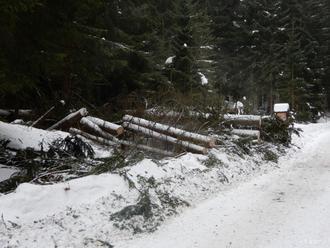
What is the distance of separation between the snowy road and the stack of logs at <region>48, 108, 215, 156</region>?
1.68 metres

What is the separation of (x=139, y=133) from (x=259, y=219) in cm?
447

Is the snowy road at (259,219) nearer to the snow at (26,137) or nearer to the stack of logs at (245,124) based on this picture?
the snow at (26,137)

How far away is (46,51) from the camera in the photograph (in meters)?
8.56

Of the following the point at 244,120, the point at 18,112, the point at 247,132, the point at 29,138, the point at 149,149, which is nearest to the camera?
the point at 29,138

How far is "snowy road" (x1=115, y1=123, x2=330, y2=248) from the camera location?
563cm

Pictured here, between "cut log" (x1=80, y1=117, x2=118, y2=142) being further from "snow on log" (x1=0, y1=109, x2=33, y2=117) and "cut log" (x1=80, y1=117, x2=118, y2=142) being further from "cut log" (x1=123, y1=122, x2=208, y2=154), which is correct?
"snow on log" (x1=0, y1=109, x2=33, y2=117)

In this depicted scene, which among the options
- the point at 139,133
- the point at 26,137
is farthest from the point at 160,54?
the point at 26,137

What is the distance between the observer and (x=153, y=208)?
6.68 metres

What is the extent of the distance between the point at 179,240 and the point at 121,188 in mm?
1603

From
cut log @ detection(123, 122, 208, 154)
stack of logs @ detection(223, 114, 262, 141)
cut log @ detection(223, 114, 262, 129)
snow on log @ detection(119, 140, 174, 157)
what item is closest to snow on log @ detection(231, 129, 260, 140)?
stack of logs @ detection(223, 114, 262, 141)

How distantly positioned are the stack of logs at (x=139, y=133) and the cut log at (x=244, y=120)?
3.58 m

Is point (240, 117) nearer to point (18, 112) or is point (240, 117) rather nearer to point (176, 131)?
point (176, 131)

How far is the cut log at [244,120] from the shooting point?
44.4ft

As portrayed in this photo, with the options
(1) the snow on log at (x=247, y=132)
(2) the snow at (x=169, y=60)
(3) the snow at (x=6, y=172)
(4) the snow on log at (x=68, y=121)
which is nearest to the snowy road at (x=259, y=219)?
(3) the snow at (x=6, y=172)
